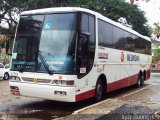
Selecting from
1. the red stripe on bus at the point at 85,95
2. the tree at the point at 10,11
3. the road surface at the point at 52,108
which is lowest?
the road surface at the point at 52,108

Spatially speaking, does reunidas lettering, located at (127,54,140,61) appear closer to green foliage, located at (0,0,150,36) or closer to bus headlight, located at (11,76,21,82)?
bus headlight, located at (11,76,21,82)

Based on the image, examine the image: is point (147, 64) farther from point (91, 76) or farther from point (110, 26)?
point (91, 76)

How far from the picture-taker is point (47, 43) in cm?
1227

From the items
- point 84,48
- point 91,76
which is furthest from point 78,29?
point 91,76

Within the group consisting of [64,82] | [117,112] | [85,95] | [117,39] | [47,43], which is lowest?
[117,112]

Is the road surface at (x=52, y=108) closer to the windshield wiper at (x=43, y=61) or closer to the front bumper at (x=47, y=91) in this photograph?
the front bumper at (x=47, y=91)

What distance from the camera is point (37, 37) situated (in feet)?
41.1

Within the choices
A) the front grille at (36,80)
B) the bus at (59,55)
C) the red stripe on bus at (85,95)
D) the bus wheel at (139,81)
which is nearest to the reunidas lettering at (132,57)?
the bus wheel at (139,81)

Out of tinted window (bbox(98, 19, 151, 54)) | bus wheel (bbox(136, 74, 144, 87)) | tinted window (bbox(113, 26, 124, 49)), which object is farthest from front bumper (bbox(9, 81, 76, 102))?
bus wheel (bbox(136, 74, 144, 87))

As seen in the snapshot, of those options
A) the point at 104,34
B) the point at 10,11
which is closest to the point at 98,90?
the point at 104,34

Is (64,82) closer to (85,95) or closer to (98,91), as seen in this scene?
(85,95)

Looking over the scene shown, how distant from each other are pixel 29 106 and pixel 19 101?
4.54 feet

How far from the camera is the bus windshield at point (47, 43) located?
1191cm

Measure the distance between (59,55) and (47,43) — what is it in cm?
65
